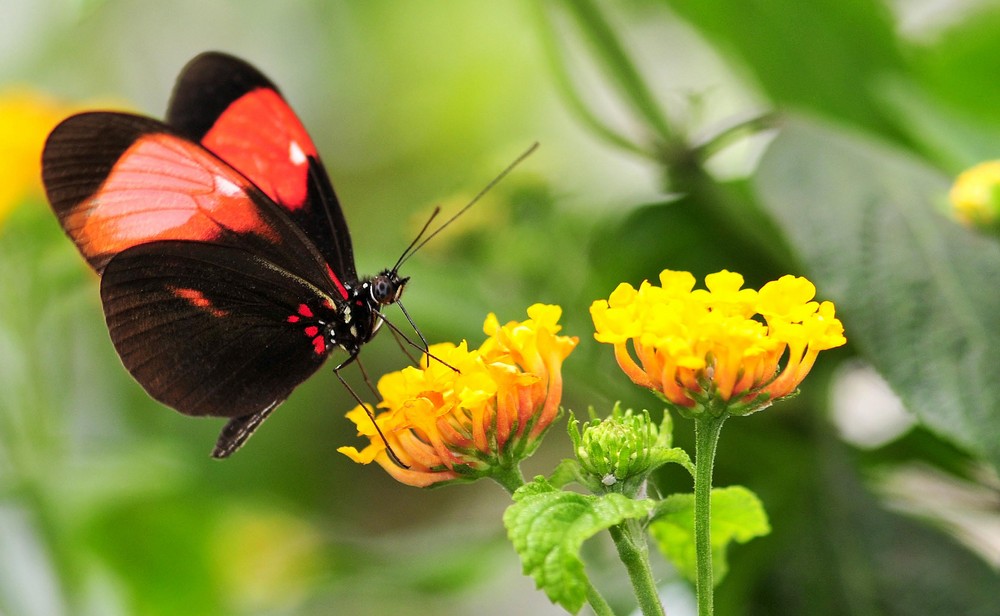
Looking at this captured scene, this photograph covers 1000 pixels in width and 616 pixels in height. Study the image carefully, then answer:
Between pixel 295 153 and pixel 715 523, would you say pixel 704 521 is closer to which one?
pixel 715 523

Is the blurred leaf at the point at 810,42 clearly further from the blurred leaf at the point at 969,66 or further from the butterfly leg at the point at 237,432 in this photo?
the butterfly leg at the point at 237,432

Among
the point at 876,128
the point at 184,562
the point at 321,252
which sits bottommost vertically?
the point at 184,562

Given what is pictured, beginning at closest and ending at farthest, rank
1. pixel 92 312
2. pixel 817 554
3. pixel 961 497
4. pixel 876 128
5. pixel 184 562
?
pixel 817 554
pixel 961 497
pixel 876 128
pixel 184 562
pixel 92 312

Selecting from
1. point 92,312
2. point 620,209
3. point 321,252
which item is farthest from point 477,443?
point 92,312

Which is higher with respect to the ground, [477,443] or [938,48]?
[477,443]

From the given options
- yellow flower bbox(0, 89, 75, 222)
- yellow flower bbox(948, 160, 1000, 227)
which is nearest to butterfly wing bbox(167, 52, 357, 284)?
yellow flower bbox(0, 89, 75, 222)

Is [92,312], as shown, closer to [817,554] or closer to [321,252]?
[321,252]

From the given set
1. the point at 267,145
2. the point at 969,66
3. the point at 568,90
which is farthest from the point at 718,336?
the point at 969,66
